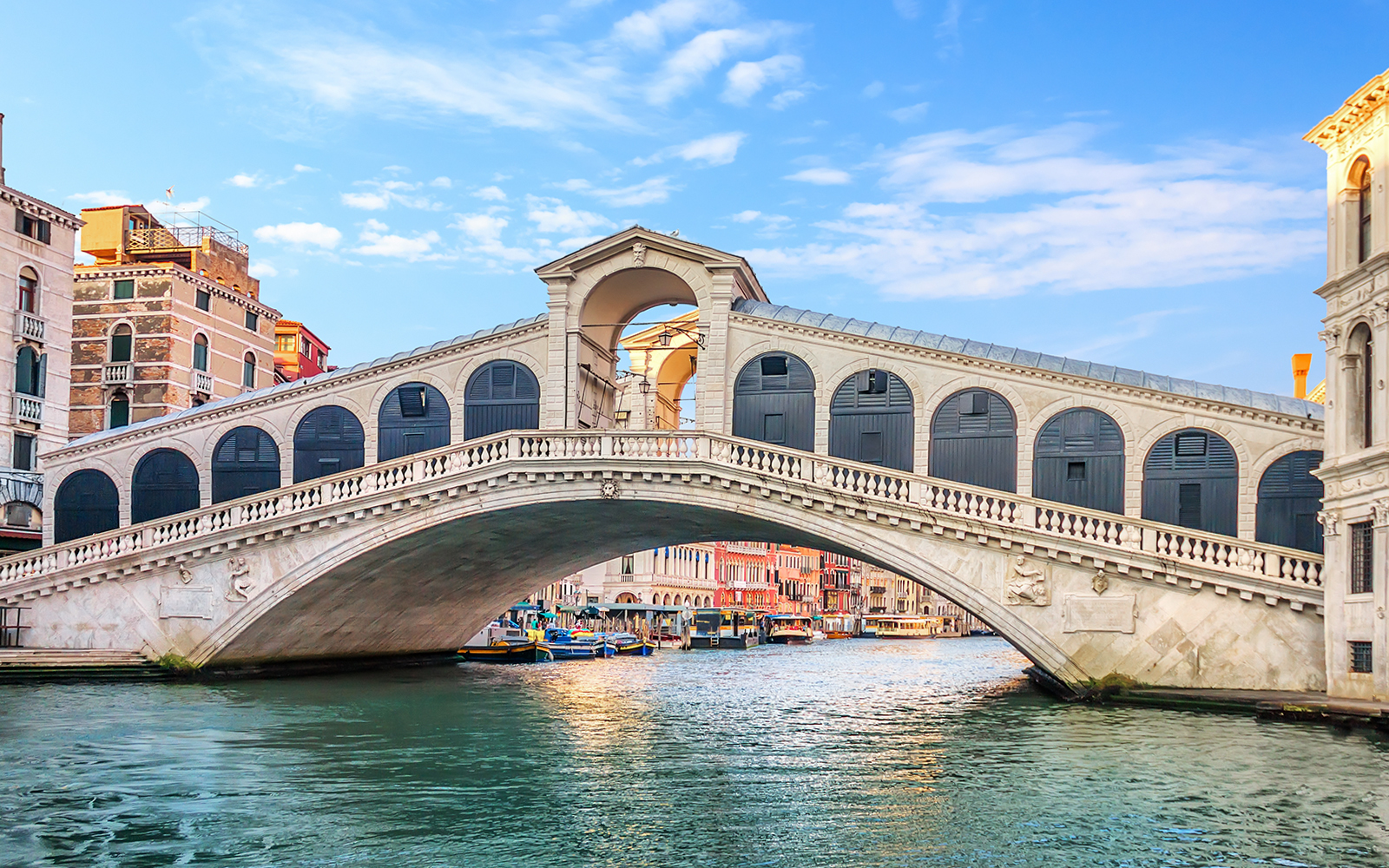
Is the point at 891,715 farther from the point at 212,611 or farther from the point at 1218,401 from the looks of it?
the point at 212,611

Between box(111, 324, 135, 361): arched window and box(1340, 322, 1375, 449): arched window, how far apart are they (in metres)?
40.2

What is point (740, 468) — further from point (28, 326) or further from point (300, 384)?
point (28, 326)

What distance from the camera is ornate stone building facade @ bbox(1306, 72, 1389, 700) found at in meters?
24.8

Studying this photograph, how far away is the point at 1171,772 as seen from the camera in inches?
787

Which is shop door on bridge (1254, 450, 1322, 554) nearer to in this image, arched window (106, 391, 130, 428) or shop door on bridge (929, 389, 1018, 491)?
shop door on bridge (929, 389, 1018, 491)

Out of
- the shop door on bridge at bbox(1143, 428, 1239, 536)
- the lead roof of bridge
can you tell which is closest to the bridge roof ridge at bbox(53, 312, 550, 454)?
the lead roof of bridge

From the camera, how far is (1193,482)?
32.2 m

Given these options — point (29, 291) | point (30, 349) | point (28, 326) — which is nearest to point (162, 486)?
point (30, 349)

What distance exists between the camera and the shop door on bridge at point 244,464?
129 feet

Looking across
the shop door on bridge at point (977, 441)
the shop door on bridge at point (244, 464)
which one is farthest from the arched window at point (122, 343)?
the shop door on bridge at point (977, 441)

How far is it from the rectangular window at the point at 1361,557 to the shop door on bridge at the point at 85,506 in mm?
32078

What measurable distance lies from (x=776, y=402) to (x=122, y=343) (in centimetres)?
2713

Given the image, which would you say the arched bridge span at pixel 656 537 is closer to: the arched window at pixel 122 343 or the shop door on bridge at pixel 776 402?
the shop door on bridge at pixel 776 402

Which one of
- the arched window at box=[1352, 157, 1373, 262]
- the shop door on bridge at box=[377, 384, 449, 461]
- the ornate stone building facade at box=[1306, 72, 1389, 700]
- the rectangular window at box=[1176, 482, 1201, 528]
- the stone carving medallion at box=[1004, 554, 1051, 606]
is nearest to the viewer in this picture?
the ornate stone building facade at box=[1306, 72, 1389, 700]
